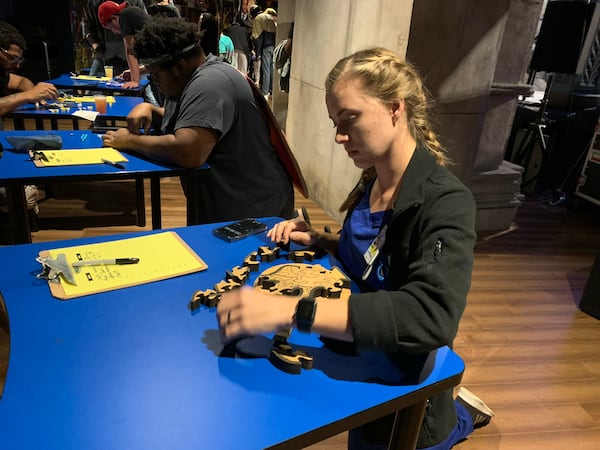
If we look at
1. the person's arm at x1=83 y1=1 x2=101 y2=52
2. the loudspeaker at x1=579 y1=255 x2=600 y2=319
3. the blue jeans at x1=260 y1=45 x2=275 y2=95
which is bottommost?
the loudspeaker at x1=579 y1=255 x2=600 y2=319

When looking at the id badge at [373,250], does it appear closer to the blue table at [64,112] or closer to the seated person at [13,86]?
the blue table at [64,112]

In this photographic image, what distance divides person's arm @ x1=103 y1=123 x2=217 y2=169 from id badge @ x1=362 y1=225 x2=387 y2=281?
1.11 metres

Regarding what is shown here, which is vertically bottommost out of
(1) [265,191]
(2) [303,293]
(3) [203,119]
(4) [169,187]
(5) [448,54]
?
(4) [169,187]

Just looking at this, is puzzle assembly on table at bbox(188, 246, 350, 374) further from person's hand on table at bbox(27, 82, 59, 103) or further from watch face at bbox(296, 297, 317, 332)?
person's hand on table at bbox(27, 82, 59, 103)

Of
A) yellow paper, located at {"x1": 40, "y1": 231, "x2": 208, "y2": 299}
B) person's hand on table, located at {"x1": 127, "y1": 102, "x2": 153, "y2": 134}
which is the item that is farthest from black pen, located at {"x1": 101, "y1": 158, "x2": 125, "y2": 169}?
yellow paper, located at {"x1": 40, "y1": 231, "x2": 208, "y2": 299}

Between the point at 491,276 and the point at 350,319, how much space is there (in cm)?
276

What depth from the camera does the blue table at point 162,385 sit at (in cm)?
75

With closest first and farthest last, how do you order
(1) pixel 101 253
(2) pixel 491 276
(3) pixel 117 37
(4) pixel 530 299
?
(1) pixel 101 253 < (4) pixel 530 299 < (2) pixel 491 276 < (3) pixel 117 37

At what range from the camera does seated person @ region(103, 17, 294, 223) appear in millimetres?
1970

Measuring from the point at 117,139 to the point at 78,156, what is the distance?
0.22m

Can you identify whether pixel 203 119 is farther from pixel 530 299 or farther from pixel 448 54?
pixel 530 299

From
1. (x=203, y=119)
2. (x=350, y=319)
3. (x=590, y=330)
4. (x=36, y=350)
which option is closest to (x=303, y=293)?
(x=350, y=319)

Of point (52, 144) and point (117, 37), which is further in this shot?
point (117, 37)

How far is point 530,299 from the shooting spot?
309cm
